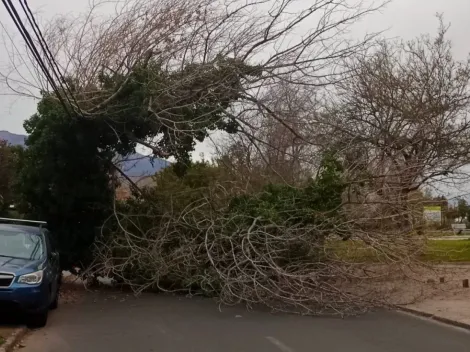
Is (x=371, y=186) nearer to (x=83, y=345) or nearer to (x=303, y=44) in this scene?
(x=303, y=44)

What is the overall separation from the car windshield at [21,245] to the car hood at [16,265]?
0.97 feet

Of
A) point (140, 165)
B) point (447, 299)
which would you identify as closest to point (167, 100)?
point (140, 165)

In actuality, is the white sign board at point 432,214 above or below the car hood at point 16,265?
above

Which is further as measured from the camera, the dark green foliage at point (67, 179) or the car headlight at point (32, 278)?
the dark green foliage at point (67, 179)

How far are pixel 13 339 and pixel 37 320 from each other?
157 cm

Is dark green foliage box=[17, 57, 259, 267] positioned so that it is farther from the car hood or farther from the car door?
the car hood

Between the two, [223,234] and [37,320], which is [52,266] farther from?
[223,234]

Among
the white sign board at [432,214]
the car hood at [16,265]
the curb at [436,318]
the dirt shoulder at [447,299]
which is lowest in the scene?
the curb at [436,318]

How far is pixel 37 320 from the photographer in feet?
37.3

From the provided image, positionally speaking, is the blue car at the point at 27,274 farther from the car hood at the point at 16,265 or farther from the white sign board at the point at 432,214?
the white sign board at the point at 432,214

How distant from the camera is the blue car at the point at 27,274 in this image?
35.7 feet

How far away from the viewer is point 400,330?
1154 cm

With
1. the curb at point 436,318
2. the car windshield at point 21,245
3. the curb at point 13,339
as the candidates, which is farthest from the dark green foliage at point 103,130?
the curb at point 13,339

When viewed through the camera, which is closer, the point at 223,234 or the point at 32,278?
the point at 32,278
